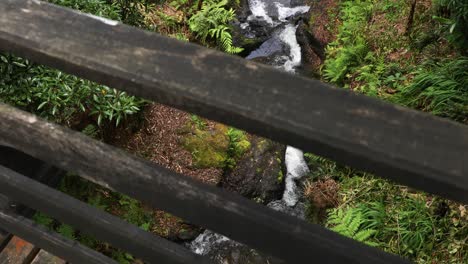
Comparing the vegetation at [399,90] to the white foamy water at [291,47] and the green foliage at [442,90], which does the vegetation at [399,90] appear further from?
the white foamy water at [291,47]

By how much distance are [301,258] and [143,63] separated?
2.08 ft

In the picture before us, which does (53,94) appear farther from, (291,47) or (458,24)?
(291,47)

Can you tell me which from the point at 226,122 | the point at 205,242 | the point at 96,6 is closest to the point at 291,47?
the point at 96,6

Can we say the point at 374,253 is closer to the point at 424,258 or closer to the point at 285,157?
the point at 424,258

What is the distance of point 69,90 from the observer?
15.1ft

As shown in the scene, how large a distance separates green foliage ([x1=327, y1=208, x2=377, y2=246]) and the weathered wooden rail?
3.75 m

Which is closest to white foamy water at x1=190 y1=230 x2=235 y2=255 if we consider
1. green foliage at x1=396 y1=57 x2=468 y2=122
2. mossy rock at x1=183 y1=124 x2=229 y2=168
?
mossy rock at x1=183 y1=124 x2=229 y2=168

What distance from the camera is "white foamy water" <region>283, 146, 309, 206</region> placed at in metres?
6.01

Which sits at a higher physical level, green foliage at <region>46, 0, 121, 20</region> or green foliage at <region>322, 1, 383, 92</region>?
green foliage at <region>46, 0, 121, 20</region>

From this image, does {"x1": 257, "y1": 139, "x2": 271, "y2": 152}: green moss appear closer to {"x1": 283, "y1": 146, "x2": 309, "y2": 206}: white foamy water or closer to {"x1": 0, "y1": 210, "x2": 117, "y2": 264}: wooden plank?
{"x1": 283, "y1": 146, "x2": 309, "y2": 206}: white foamy water

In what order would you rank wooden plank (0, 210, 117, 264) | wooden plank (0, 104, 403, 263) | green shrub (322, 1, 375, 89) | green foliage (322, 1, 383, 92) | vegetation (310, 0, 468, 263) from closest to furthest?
wooden plank (0, 104, 403, 263) → wooden plank (0, 210, 117, 264) → vegetation (310, 0, 468, 263) → green foliage (322, 1, 383, 92) → green shrub (322, 1, 375, 89)

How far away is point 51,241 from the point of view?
6.53 ft

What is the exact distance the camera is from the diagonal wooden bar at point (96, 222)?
1.55 metres

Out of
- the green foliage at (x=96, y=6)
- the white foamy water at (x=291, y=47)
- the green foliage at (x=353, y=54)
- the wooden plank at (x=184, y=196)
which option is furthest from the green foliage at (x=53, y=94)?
the white foamy water at (x=291, y=47)
